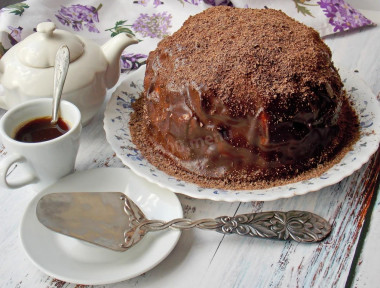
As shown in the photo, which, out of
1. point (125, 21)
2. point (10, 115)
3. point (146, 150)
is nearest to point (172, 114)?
point (146, 150)

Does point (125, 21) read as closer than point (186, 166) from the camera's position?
No

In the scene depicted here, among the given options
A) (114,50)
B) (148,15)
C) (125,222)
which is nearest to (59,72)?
(114,50)

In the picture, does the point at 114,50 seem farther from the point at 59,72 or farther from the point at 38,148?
the point at 38,148

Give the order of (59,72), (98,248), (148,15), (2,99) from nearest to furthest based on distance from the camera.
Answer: (98,248) < (59,72) < (2,99) < (148,15)

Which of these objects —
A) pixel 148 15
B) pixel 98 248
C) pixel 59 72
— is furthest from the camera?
pixel 148 15

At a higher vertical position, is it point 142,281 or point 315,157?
point 315,157

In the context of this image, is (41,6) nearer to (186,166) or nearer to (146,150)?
→ (146,150)

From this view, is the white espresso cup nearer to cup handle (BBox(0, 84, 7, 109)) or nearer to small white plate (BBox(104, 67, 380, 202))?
small white plate (BBox(104, 67, 380, 202))

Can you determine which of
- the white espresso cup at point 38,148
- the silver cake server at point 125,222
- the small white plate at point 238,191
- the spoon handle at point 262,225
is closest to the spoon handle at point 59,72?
the white espresso cup at point 38,148
